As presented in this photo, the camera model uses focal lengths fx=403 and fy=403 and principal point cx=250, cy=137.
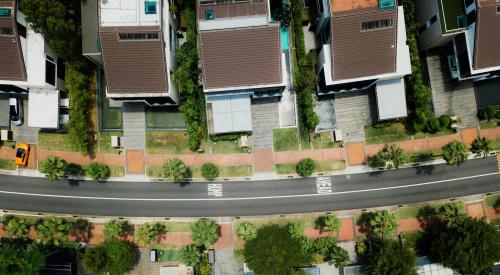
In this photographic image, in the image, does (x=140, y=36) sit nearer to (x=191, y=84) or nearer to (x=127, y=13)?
(x=127, y=13)

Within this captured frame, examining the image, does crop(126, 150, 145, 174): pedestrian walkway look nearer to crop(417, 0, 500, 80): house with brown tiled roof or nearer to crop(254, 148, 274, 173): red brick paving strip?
crop(254, 148, 274, 173): red brick paving strip

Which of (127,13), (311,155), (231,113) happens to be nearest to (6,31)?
(127,13)

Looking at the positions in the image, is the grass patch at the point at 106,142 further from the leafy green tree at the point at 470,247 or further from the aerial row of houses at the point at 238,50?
the leafy green tree at the point at 470,247

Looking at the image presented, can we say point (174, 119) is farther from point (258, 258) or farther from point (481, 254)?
point (481, 254)

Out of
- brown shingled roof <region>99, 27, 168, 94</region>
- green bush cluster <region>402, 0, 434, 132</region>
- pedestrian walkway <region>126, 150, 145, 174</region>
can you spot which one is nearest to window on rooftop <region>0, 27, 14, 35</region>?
brown shingled roof <region>99, 27, 168, 94</region>

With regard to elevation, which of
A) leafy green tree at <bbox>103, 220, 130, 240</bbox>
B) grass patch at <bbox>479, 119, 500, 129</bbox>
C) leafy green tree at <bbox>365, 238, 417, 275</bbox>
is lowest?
leafy green tree at <bbox>365, 238, 417, 275</bbox>

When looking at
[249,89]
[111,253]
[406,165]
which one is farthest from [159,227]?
[406,165]

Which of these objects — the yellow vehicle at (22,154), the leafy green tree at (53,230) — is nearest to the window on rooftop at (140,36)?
the yellow vehicle at (22,154)
